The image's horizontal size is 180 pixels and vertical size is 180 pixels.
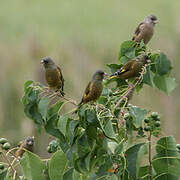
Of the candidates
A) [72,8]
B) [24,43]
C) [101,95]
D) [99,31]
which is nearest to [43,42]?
[24,43]

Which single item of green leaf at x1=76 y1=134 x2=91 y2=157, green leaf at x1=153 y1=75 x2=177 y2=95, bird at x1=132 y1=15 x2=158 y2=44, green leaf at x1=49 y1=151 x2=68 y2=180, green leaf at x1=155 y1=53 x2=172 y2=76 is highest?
bird at x1=132 y1=15 x2=158 y2=44

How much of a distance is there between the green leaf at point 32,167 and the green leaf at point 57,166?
0.21 feet

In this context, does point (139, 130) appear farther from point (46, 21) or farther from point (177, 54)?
point (46, 21)

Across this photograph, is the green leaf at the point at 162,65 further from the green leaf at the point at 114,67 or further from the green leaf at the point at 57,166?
the green leaf at the point at 57,166

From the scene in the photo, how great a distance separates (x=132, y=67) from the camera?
94.9 inches

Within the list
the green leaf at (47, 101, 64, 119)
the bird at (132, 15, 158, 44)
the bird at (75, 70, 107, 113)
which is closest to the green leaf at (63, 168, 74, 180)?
the green leaf at (47, 101, 64, 119)

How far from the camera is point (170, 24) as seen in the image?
1105 centimetres

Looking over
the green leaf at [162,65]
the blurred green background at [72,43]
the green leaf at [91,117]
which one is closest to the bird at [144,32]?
the green leaf at [162,65]

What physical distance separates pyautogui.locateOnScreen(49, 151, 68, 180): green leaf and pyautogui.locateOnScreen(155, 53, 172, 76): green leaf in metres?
0.54

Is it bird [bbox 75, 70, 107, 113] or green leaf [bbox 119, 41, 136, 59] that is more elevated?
green leaf [bbox 119, 41, 136, 59]

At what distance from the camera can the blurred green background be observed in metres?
9.02

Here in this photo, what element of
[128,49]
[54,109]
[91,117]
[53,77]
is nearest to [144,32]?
[53,77]

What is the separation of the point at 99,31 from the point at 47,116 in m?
9.51

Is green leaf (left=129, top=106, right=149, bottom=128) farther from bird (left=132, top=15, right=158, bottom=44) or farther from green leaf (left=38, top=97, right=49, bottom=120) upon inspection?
bird (left=132, top=15, right=158, bottom=44)
